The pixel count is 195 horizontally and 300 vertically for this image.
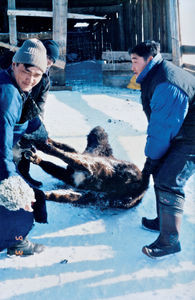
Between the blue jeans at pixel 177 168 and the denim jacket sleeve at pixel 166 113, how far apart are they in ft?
0.37

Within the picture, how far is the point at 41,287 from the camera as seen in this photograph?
2109mm

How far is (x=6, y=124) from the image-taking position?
194 centimetres

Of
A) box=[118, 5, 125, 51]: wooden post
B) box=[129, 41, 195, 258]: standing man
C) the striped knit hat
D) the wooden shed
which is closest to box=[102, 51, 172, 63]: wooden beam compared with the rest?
the wooden shed

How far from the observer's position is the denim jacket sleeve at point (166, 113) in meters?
2.25

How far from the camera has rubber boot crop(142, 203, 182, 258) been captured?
7.97 ft

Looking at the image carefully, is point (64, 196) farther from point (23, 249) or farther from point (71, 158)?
point (23, 249)

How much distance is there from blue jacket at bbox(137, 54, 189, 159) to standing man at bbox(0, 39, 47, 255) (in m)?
1.01

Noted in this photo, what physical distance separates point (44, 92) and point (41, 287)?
2397mm

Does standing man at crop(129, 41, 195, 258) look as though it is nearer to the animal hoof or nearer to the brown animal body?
the brown animal body

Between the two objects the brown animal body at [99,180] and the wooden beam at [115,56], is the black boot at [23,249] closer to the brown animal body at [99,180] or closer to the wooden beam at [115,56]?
the brown animal body at [99,180]

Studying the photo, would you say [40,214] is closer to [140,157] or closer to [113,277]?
[113,277]

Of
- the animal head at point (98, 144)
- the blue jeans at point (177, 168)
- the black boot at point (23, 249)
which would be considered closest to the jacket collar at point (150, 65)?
the blue jeans at point (177, 168)

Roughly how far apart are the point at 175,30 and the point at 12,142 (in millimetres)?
7793

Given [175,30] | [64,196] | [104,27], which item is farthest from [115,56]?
[64,196]
